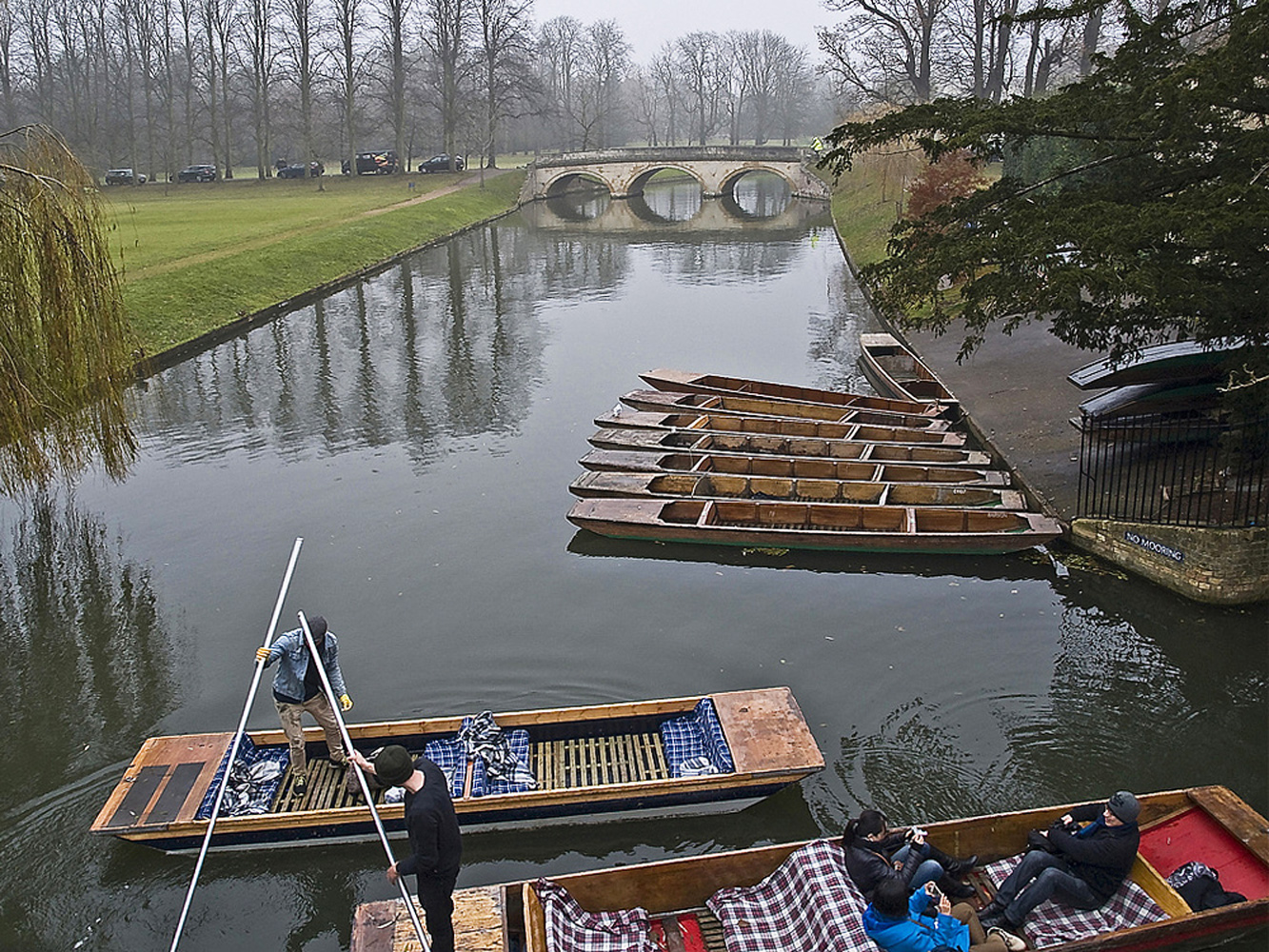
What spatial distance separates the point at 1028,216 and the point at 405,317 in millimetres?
23914

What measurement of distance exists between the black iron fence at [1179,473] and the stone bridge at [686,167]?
181 ft

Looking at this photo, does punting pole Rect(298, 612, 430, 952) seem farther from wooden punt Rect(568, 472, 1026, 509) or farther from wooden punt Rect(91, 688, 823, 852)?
wooden punt Rect(568, 472, 1026, 509)

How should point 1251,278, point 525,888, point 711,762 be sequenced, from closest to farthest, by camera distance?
point 525,888, point 711,762, point 1251,278

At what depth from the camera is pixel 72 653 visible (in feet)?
41.4

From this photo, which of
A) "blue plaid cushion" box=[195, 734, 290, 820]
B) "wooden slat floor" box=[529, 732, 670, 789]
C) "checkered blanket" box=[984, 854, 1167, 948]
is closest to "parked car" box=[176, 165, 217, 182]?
"blue plaid cushion" box=[195, 734, 290, 820]

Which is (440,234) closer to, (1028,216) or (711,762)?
(1028,216)

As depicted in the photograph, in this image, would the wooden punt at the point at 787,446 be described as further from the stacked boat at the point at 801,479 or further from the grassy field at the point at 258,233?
the grassy field at the point at 258,233

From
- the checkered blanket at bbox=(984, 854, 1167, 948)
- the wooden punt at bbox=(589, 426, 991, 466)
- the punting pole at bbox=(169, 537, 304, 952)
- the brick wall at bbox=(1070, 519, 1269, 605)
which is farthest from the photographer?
the wooden punt at bbox=(589, 426, 991, 466)

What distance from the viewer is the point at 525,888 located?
7082 mm

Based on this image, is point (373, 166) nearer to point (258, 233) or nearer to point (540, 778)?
point (258, 233)

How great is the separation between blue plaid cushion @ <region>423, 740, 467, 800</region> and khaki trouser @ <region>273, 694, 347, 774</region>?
810mm

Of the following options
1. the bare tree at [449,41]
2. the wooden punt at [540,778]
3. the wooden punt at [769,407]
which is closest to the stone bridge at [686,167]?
the bare tree at [449,41]

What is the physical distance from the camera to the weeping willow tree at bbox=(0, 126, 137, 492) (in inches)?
471

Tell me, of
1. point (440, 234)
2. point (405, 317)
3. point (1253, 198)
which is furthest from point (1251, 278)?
point (440, 234)
